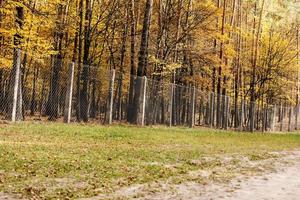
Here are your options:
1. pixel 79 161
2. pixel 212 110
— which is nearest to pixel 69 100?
pixel 79 161

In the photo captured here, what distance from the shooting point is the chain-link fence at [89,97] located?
17688 mm

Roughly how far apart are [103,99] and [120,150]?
10948 mm

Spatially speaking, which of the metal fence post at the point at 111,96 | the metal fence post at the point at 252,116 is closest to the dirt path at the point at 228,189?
the metal fence post at the point at 111,96

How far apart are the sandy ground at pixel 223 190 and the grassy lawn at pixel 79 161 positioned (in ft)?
1.14

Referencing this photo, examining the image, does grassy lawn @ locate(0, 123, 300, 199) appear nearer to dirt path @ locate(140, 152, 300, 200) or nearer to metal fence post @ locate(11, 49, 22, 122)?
dirt path @ locate(140, 152, 300, 200)

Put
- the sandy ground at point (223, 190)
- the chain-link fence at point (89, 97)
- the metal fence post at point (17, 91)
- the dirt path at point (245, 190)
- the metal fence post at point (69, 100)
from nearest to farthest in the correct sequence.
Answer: the sandy ground at point (223, 190) < the dirt path at point (245, 190) < the metal fence post at point (17, 91) < the chain-link fence at point (89, 97) < the metal fence post at point (69, 100)

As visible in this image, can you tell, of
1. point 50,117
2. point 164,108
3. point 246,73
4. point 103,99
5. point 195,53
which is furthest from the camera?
point 246,73

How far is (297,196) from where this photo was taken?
305 inches

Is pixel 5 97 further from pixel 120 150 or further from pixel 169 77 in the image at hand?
pixel 169 77

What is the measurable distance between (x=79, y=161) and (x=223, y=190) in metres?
3.11

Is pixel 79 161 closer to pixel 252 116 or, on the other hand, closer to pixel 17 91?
pixel 17 91

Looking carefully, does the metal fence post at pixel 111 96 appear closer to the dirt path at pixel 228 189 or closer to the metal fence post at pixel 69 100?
the metal fence post at pixel 69 100

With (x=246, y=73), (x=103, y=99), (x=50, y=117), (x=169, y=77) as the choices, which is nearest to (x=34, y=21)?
(x=103, y=99)

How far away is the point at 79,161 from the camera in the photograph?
31.3 ft
